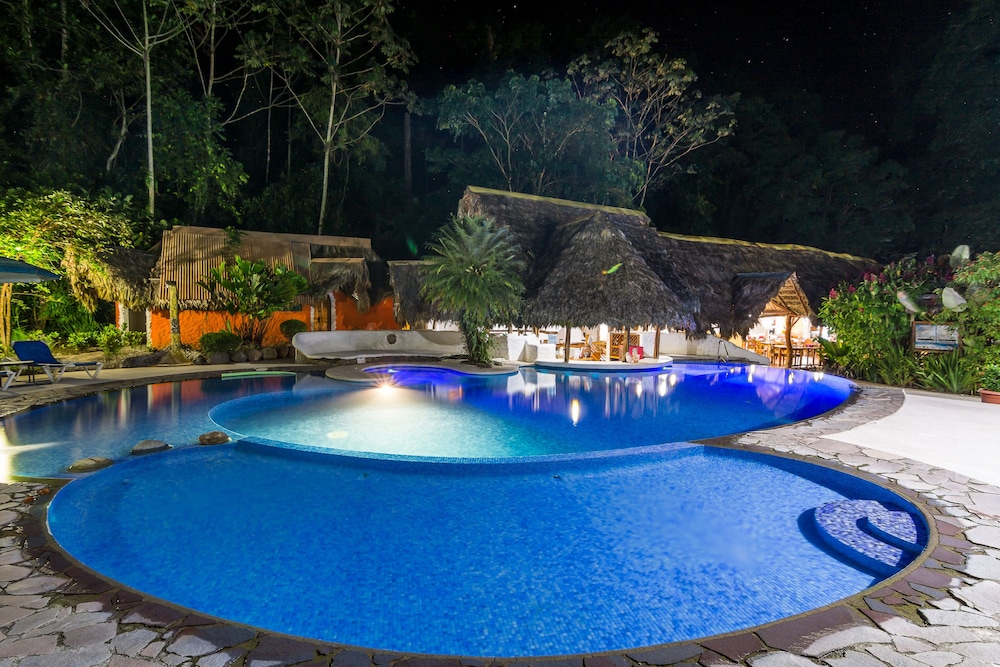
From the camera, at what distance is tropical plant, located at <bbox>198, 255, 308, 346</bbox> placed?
1375 cm

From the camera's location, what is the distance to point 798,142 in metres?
28.0

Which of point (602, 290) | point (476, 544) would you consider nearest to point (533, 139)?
point (602, 290)

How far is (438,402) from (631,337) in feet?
27.1

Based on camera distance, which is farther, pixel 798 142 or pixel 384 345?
pixel 798 142

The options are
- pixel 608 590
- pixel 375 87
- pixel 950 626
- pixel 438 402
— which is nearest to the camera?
pixel 950 626

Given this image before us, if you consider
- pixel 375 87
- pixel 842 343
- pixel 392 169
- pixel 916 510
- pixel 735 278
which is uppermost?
pixel 375 87

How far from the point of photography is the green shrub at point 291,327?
15477 mm

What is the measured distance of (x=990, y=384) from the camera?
29.2 ft

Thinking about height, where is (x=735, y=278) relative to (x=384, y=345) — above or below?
above

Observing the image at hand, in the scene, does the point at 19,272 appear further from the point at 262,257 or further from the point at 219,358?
the point at 262,257

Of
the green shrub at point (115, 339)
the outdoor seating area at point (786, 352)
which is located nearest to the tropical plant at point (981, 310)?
the outdoor seating area at point (786, 352)

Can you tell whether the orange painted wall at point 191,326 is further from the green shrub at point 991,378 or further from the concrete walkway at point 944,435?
the green shrub at point 991,378

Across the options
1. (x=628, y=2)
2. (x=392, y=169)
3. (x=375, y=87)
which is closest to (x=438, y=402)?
(x=375, y=87)

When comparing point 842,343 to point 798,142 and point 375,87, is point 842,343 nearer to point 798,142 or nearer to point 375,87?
point 375,87
